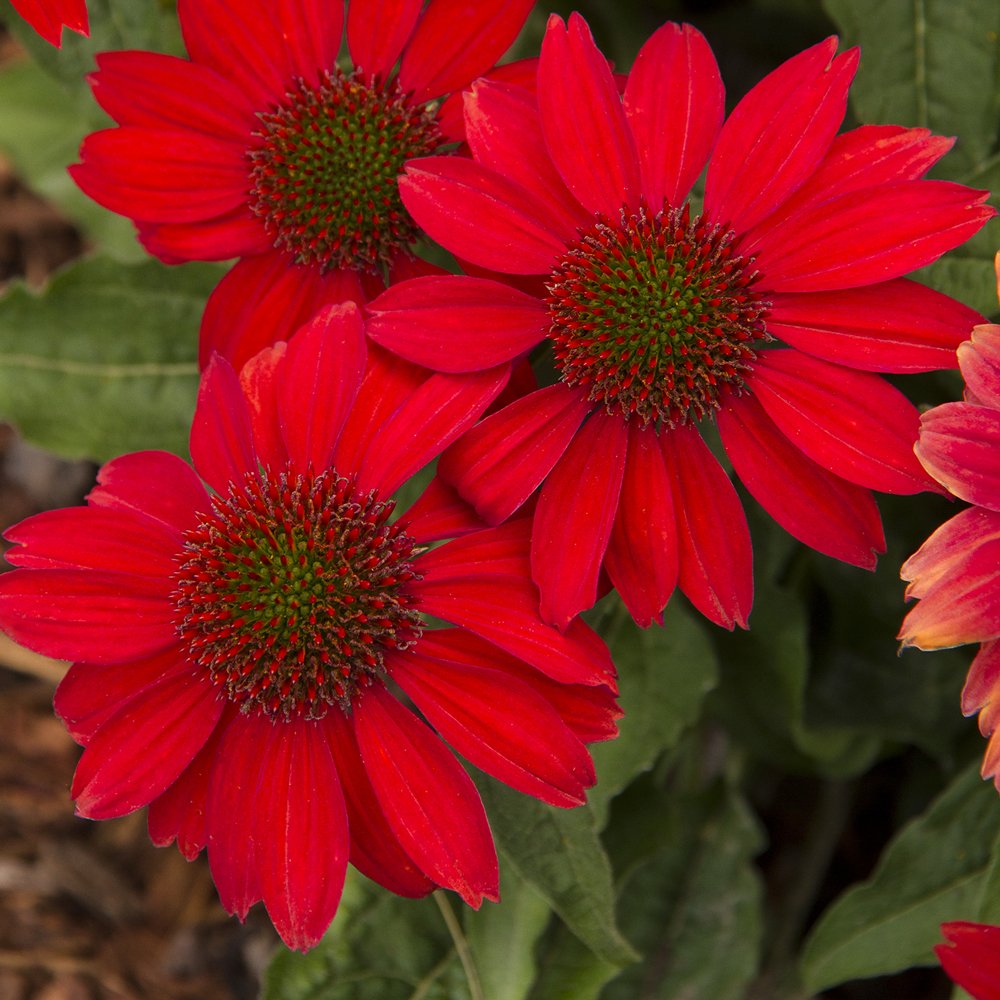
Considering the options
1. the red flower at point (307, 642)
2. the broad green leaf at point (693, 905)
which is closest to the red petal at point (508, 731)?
the red flower at point (307, 642)

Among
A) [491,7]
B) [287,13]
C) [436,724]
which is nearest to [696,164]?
[491,7]

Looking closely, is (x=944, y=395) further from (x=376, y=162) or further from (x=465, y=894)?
(x=465, y=894)

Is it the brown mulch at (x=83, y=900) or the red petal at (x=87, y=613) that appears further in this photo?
the brown mulch at (x=83, y=900)

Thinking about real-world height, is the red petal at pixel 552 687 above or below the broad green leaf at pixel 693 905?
above

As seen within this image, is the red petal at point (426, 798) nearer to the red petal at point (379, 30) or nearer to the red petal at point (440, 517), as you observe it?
the red petal at point (440, 517)

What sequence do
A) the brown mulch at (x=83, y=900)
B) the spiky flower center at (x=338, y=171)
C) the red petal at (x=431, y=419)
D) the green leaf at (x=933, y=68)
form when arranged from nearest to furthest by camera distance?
the red petal at (x=431, y=419) < the spiky flower center at (x=338, y=171) < the green leaf at (x=933, y=68) < the brown mulch at (x=83, y=900)

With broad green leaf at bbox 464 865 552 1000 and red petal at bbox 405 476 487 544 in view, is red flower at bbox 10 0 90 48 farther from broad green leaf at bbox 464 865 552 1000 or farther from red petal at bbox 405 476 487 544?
broad green leaf at bbox 464 865 552 1000

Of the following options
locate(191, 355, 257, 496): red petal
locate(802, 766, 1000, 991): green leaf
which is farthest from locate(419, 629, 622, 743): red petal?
locate(802, 766, 1000, 991): green leaf
